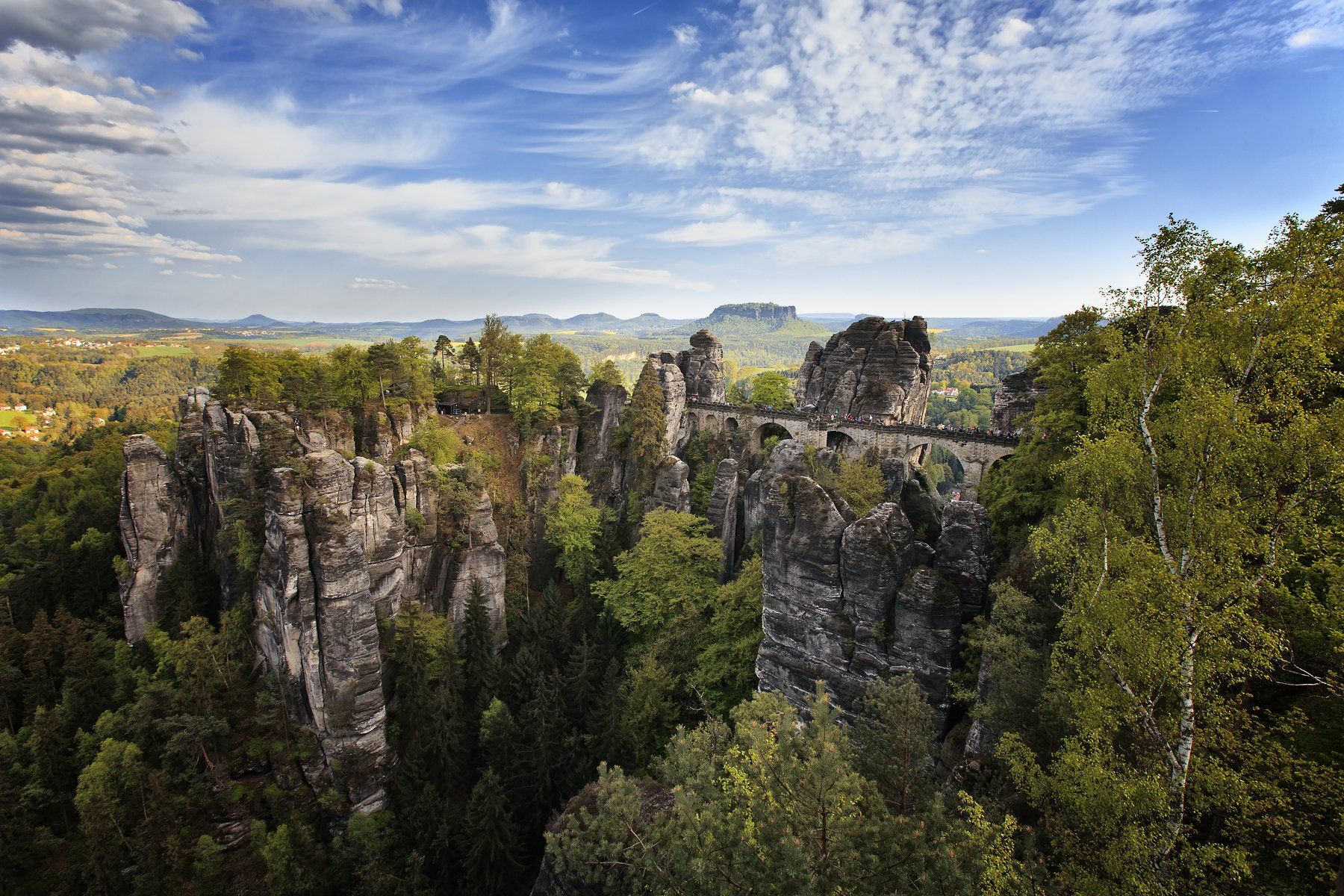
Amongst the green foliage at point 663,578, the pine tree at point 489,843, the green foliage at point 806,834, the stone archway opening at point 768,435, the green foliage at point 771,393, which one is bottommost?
the pine tree at point 489,843

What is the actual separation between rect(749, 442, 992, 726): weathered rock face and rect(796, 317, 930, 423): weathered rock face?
956 inches

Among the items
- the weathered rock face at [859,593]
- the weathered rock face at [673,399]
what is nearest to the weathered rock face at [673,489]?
the weathered rock face at [673,399]

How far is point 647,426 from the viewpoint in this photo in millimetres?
42125

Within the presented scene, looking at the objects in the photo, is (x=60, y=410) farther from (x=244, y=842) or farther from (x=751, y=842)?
(x=751, y=842)

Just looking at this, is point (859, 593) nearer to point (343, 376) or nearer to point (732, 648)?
point (732, 648)

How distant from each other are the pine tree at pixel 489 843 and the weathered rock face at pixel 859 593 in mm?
12213

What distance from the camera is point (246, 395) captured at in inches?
1501

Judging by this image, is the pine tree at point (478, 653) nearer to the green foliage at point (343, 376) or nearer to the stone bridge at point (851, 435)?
the green foliage at point (343, 376)

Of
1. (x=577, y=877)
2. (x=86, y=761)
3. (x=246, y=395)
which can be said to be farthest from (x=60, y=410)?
(x=577, y=877)

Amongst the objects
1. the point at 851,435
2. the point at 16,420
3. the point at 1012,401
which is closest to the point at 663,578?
the point at 851,435

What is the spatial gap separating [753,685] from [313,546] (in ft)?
71.8

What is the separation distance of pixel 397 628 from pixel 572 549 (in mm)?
12287

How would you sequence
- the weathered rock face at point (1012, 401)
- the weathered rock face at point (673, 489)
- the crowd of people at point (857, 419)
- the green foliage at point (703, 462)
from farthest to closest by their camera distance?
the green foliage at point (703, 462) < the crowd of people at point (857, 419) < the weathered rock face at point (673, 489) < the weathered rock face at point (1012, 401)

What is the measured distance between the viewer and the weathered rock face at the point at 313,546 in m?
25.7
